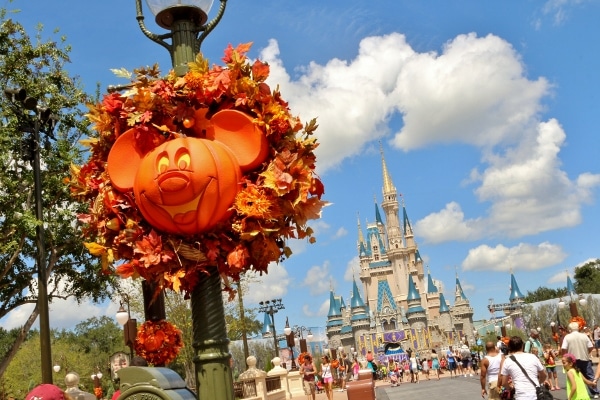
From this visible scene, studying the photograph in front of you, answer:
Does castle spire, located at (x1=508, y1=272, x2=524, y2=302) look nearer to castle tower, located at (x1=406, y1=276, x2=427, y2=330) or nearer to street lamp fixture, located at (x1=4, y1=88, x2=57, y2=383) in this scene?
castle tower, located at (x1=406, y1=276, x2=427, y2=330)

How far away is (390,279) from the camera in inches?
4692

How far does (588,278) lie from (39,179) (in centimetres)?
8990

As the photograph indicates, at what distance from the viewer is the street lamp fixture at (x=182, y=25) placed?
12.7 ft

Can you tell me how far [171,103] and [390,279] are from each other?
118 m

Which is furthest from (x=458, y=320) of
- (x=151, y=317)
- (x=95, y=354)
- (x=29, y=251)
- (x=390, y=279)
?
(x=151, y=317)

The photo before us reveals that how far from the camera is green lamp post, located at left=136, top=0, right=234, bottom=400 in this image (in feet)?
10.9

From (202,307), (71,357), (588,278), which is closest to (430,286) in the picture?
(588,278)

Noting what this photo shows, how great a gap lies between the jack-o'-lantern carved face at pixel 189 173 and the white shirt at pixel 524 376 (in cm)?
413

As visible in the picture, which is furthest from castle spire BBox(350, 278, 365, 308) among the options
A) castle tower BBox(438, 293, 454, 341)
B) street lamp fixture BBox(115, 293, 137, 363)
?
street lamp fixture BBox(115, 293, 137, 363)

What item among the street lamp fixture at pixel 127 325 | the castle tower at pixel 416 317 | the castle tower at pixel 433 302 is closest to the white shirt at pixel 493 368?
the street lamp fixture at pixel 127 325

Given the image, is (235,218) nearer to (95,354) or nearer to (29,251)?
(29,251)

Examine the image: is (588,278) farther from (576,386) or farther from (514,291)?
(576,386)

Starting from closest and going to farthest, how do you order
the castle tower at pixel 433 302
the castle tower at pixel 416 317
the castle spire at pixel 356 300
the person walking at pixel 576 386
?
the person walking at pixel 576 386
the castle tower at pixel 416 317
the castle spire at pixel 356 300
the castle tower at pixel 433 302

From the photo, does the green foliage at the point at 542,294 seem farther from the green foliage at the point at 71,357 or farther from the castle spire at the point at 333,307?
the green foliage at the point at 71,357
